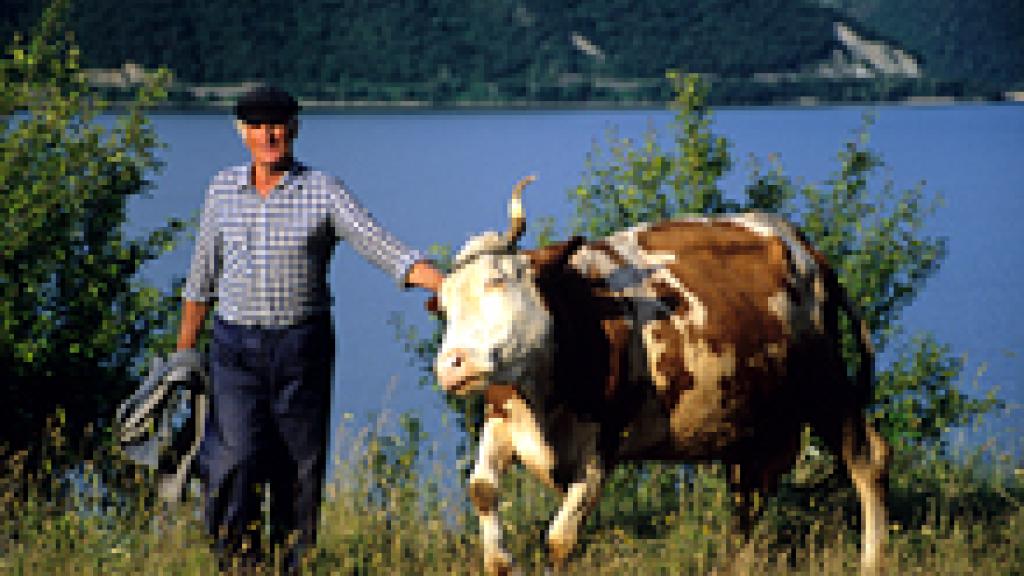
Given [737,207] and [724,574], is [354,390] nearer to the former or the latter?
[737,207]

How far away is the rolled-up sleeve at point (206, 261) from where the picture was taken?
24.2 ft

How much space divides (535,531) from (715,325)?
78.8 inches

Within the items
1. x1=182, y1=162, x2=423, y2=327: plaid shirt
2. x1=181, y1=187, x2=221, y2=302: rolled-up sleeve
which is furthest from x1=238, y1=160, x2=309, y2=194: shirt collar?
x1=181, y1=187, x2=221, y2=302: rolled-up sleeve

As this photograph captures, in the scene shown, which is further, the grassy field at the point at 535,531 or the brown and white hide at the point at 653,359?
the grassy field at the point at 535,531

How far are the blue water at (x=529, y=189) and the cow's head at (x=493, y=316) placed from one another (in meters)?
3.86

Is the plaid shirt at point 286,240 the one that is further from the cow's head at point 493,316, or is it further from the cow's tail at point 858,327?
the cow's tail at point 858,327

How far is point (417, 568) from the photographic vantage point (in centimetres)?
788

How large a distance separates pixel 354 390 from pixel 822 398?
28.2 metres

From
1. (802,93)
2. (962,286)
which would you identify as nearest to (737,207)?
(962,286)

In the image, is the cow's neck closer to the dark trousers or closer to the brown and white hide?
the brown and white hide

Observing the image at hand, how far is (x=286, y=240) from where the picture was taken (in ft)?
23.6

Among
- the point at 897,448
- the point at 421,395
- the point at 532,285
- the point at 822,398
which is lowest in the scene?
the point at 421,395

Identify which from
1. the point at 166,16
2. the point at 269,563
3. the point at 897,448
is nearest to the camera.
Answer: the point at 269,563

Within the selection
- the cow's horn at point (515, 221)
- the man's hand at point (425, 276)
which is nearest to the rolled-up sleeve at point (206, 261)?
the man's hand at point (425, 276)
